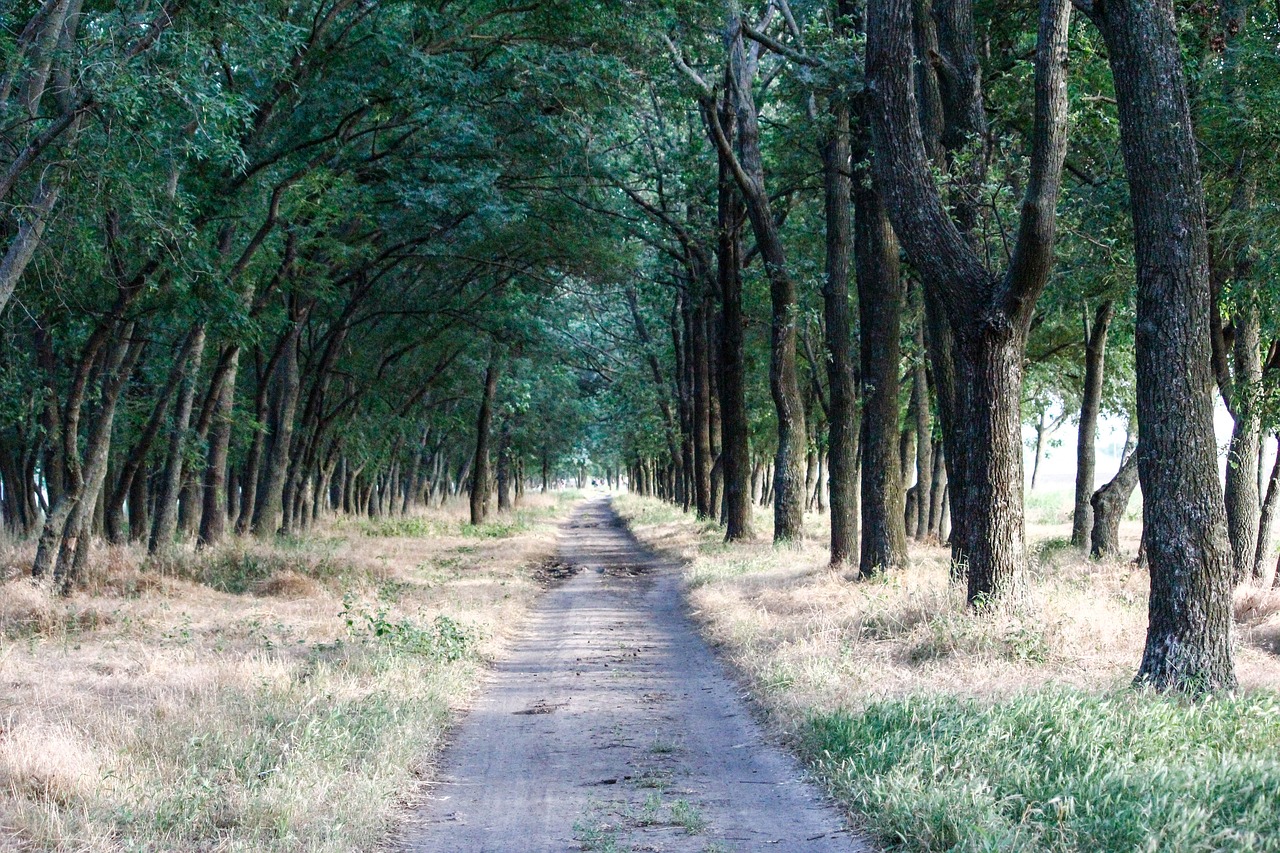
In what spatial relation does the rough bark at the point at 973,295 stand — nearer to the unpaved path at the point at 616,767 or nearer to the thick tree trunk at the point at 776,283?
the unpaved path at the point at 616,767

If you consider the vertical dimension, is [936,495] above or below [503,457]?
below

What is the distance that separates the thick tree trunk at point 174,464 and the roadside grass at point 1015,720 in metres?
10.3

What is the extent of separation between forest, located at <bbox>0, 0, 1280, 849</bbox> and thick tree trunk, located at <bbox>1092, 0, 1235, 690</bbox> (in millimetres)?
25

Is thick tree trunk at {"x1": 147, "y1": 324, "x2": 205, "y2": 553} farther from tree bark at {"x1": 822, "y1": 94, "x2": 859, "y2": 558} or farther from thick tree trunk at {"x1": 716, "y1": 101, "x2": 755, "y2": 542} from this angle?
thick tree trunk at {"x1": 716, "y1": 101, "x2": 755, "y2": 542}

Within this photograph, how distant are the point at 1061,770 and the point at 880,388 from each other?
1038 cm

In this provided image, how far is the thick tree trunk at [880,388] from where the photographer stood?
16188 mm

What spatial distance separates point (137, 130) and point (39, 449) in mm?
15076

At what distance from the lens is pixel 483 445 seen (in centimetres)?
3744

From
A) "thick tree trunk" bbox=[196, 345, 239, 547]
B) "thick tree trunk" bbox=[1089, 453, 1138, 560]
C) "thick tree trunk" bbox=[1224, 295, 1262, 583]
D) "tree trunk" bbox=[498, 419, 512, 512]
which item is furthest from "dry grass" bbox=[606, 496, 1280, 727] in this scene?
"tree trunk" bbox=[498, 419, 512, 512]

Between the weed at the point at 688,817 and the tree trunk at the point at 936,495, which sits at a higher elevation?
the tree trunk at the point at 936,495

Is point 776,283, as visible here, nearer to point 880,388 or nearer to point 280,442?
point 880,388

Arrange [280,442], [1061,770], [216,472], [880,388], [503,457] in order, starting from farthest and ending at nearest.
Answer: [503,457]
[280,442]
[216,472]
[880,388]
[1061,770]

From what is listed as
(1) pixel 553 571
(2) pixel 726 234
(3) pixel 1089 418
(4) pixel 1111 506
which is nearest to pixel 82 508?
(1) pixel 553 571

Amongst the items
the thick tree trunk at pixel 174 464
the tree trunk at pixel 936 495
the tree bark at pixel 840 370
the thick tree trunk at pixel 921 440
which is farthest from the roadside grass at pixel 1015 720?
the tree trunk at pixel 936 495
